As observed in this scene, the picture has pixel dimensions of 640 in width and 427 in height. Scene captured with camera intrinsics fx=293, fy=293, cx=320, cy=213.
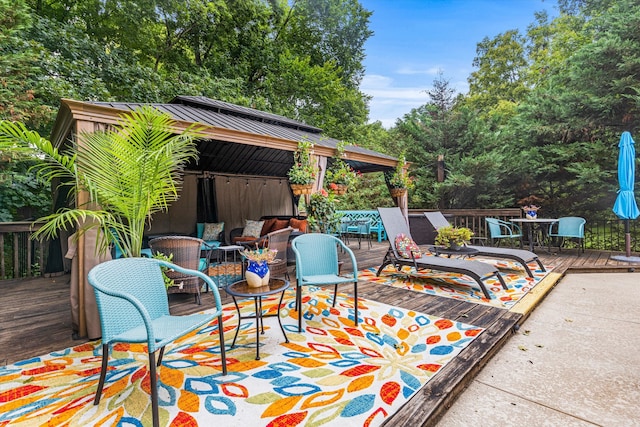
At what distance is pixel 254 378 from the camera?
82.6 inches

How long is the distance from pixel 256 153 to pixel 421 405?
705cm

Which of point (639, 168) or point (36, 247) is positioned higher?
point (639, 168)

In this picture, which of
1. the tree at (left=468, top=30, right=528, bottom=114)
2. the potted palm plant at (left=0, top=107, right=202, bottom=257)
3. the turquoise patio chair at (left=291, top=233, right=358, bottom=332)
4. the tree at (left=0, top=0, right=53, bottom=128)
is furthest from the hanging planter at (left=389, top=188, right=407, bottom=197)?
the tree at (left=468, top=30, right=528, bottom=114)

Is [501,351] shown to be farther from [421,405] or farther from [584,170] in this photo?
[584,170]

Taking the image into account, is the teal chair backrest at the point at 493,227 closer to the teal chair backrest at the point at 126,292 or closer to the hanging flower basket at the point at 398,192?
the hanging flower basket at the point at 398,192

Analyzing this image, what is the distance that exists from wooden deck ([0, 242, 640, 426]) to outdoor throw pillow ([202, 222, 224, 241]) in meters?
2.71

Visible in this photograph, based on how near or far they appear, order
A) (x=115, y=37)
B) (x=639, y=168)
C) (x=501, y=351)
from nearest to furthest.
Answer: (x=501, y=351) < (x=639, y=168) < (x=115, y=37)

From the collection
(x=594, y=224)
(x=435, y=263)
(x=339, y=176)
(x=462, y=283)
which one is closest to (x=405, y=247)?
(x=435, y=263)

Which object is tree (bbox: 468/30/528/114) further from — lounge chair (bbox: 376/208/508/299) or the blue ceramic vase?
the blue ceramic vase

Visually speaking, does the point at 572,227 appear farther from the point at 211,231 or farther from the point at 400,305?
the point at 211,231

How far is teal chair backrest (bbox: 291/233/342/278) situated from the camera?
3199 mm

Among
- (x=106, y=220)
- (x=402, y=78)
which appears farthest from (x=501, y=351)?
(x=402, y=78)

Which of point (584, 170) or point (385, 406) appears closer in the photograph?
point (385, 406)

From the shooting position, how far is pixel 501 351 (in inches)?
102
